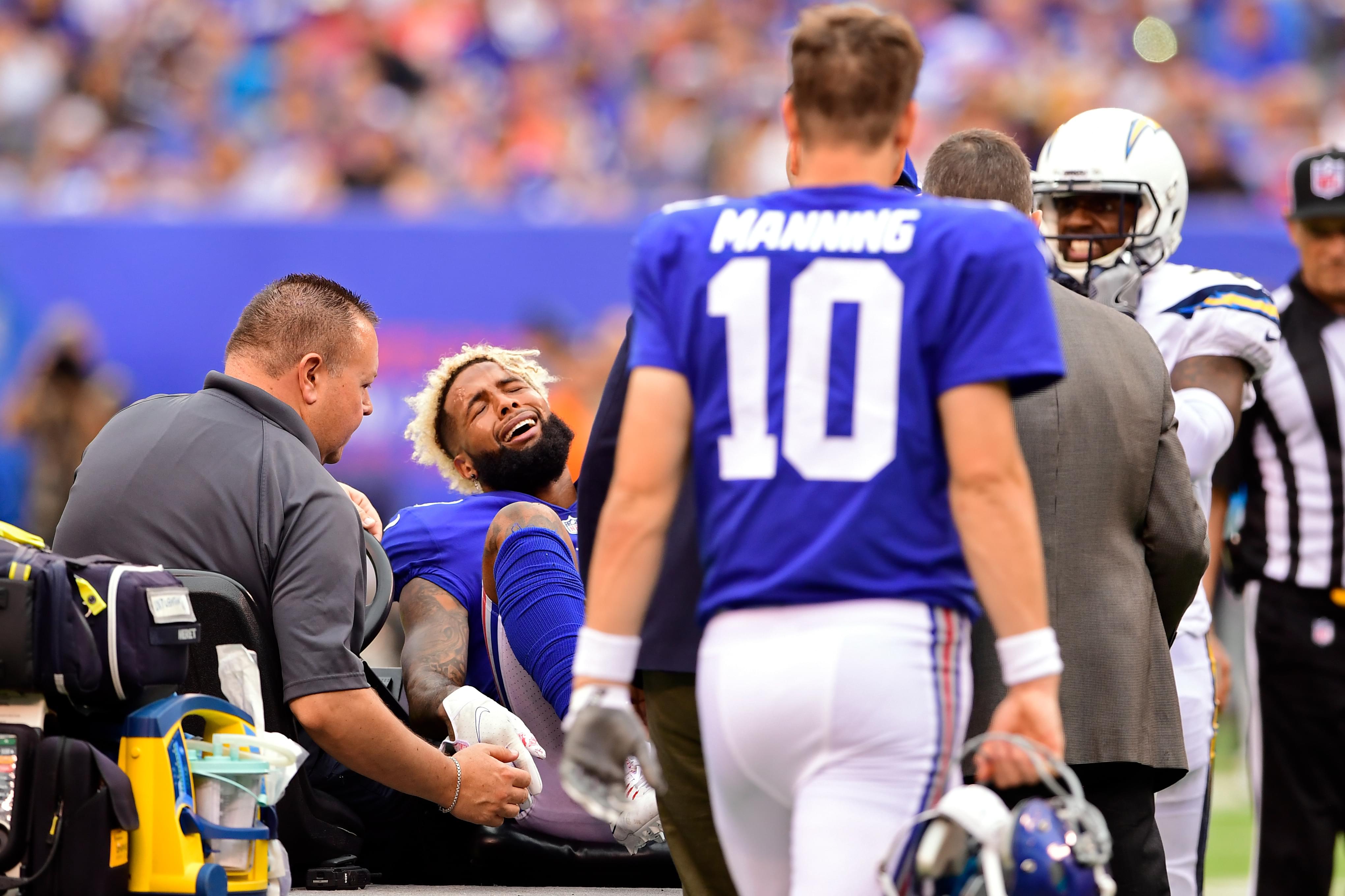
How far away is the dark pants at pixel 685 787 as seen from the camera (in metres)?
2.66

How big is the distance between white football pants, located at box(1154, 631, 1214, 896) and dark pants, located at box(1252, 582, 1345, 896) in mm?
514

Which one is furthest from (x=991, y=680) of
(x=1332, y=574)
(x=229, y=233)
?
(x=229, y=233)

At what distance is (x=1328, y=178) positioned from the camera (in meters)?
4.35

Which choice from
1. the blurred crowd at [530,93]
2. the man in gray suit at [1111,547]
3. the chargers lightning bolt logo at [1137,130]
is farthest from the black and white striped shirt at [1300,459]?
the blurred crowd at [530,93]

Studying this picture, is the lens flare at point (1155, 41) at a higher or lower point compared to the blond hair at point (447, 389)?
higher

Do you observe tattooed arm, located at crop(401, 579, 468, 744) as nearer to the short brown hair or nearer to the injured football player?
the injured football player

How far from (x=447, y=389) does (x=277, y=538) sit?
4.60 ft

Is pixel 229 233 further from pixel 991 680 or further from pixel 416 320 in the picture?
pixel 991 680

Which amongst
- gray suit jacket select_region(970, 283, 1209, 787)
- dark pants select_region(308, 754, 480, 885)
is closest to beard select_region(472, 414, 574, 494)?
dark pants select_region(308, 754, 480, 885)

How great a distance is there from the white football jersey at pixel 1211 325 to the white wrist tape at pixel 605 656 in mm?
2147

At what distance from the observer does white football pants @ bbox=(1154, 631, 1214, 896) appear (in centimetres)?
371

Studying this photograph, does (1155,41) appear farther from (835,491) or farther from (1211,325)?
(835,491)

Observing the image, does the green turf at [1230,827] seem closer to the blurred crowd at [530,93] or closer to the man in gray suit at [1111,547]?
the man in gray suit at [1111,547]

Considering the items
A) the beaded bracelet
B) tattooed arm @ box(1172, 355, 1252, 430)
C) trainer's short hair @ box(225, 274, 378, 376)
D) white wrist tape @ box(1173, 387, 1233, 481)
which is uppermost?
trainer's short hair @ box(225, 274, 378, 376)
